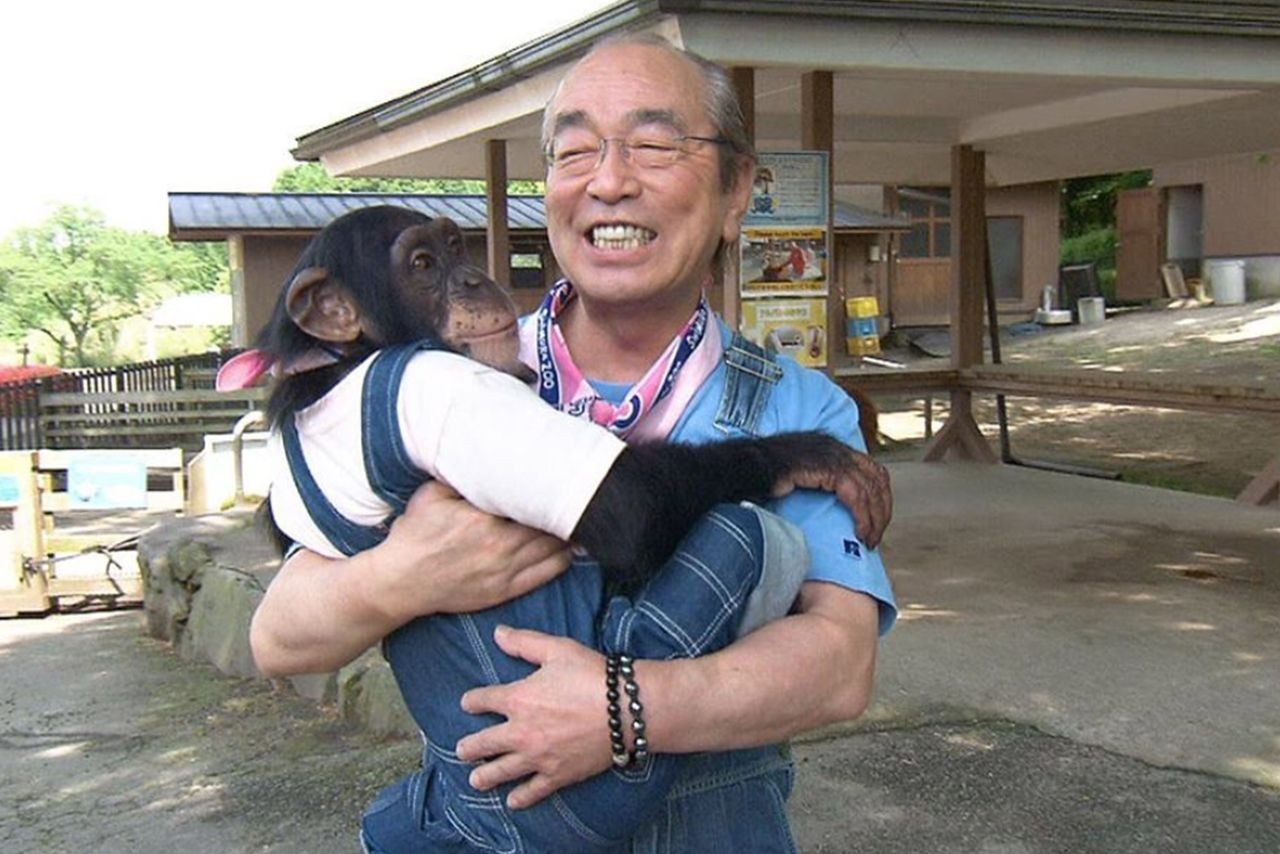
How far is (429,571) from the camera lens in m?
1.33

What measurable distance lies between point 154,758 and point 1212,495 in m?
6.91

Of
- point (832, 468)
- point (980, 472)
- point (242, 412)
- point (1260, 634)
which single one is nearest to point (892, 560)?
point (1260, 634)

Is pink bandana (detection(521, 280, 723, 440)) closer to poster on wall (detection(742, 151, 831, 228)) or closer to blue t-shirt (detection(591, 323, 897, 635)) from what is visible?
blue t-shirt (detection(591, 323, 897, 635))

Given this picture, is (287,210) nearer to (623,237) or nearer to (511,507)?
(623,237)

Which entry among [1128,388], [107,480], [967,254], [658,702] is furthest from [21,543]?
[658,702]

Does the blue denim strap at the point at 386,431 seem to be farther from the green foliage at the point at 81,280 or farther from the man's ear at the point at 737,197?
the green foliage at the point at 81,280

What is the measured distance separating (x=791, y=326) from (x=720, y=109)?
15.5ft

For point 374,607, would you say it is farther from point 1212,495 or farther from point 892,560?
point 1212,495

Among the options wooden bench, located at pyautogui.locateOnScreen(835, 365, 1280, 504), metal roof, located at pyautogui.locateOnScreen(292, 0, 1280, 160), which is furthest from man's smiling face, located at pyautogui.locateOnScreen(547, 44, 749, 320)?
wooden bench, located at pyautogui.locateOnScreen(835, 365, 1280, 504)

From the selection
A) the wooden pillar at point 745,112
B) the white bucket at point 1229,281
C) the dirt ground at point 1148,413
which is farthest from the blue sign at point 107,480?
the white bucket at point 1229,281

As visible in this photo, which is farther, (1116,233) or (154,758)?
(1116,233)

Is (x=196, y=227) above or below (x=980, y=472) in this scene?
above

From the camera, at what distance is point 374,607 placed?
4.52ft

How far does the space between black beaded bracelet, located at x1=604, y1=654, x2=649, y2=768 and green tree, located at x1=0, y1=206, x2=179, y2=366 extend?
35.2 m
